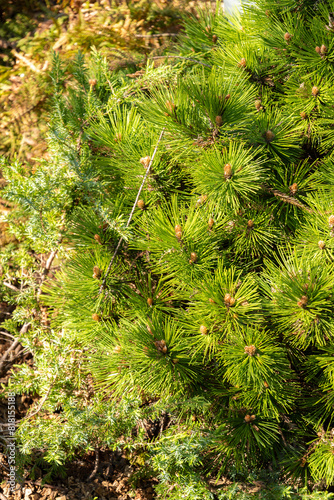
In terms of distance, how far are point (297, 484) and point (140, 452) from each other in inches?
22.8

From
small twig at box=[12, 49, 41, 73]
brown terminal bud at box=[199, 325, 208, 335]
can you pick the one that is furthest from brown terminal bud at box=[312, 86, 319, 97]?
small twig at box=[12, 49, 41, 73]

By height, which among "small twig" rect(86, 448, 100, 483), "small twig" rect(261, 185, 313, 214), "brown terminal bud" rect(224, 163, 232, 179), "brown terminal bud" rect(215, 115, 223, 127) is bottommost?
"small twig" rect(86, 448, 100, 483)

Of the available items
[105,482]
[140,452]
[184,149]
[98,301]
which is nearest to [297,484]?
[140,452]

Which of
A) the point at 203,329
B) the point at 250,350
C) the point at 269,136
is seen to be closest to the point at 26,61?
the point at 269,136

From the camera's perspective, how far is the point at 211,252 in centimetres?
117

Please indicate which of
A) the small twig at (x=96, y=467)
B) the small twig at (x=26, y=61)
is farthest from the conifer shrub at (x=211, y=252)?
the small twig at (x=26, y=61)

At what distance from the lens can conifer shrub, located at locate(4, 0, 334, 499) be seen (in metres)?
1.08

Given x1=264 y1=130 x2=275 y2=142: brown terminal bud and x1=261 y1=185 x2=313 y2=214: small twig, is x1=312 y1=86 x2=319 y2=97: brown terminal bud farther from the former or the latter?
x1=261 y1=185 x2=313 y2=214: small twig

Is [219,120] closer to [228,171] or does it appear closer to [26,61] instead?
[228,171]

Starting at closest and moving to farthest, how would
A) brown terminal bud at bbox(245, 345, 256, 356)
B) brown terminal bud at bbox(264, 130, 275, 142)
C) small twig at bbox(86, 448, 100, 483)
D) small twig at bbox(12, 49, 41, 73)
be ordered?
brown terminal bud at bbox(245, 345, 256, 356) → brown terminal bud at bbox(264, 130, 275, 142) → small twig at bbox(86, 448, 100, 483) → small twig at bbox(12, 49, 41, 73)

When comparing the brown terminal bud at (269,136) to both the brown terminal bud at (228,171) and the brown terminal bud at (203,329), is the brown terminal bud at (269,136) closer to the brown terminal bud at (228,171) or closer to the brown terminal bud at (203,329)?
the brown terminal bud at (228,171)

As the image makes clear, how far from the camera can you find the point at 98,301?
1155mm

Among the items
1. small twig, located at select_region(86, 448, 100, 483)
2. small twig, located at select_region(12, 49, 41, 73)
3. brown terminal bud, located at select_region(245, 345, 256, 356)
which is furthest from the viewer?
small twig, located at select_region(12, 49, 41, 73)

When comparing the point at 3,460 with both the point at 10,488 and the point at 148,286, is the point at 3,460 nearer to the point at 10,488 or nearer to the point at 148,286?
the point at 10,488
